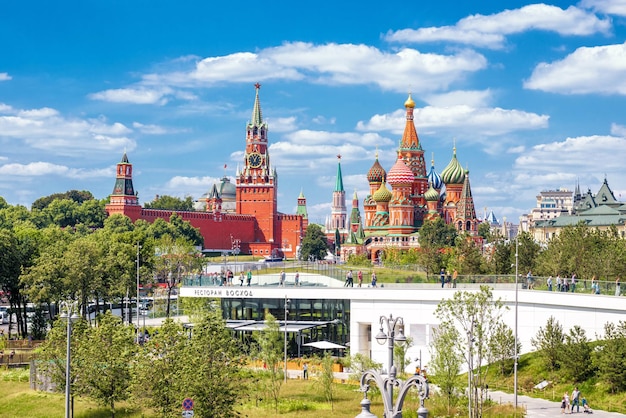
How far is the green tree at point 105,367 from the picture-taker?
4003cm

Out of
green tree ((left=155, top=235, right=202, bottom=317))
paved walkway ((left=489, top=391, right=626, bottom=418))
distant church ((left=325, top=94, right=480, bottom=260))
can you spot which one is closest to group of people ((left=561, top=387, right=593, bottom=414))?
paved walkway ((left=489, top=391, right=626, bottom=418))

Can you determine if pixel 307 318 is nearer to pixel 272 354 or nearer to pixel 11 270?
pixel 272 354

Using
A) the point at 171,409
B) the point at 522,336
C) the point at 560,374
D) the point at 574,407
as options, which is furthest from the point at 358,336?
the point at 171,409

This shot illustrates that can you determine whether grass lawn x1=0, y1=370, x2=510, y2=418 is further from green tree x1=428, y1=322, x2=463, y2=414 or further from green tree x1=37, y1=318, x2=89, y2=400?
green tree x1=37, y1=318, x2=89, y2=400

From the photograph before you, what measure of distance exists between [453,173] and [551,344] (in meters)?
126

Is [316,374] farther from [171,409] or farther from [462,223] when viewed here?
[462,223]

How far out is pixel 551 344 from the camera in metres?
49.5

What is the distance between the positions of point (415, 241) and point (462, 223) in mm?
Answer: 10628

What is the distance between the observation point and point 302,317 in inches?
2502

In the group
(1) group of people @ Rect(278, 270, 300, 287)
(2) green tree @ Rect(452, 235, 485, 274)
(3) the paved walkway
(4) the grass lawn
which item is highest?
(2) green tree @ Rect(452, 235, 485, 274)

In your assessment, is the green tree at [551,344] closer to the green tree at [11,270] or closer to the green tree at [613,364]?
the green tree at [613,364]

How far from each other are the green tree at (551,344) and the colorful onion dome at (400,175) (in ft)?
374

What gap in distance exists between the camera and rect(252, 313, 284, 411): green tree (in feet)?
155

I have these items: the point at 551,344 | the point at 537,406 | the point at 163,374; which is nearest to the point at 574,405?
the point at 537,406
